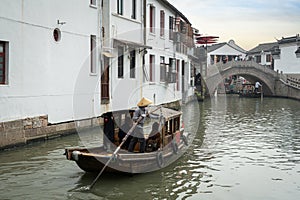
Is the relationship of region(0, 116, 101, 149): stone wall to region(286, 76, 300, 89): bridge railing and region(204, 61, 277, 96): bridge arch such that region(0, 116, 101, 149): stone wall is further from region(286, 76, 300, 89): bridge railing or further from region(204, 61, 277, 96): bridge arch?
region(286, 76, 300, 89): bridge railing

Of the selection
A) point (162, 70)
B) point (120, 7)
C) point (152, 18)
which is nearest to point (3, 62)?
point (120, 7)

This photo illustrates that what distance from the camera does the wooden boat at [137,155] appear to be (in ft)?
27.7

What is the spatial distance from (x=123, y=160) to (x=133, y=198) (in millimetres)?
1000

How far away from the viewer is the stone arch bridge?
3841 centimetres

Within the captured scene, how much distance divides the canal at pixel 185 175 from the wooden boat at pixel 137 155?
11.1 inches

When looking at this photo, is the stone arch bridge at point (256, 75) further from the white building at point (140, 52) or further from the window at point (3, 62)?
the window at point (3, 62)

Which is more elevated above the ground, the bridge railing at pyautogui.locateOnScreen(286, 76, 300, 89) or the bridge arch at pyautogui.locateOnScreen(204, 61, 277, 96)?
the bridge arch at pyautogui.locateOnScreen(204, 61, 277, 96)

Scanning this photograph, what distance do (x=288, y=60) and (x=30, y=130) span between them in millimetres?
42828

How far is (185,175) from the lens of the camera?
382 inches

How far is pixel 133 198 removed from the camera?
7.93 meters

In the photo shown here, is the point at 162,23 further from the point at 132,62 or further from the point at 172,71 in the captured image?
the point at 132,62

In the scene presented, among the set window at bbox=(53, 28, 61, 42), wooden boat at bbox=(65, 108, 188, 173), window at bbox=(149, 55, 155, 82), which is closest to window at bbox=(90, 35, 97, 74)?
window at bbox=(53, 28, 61, 42)

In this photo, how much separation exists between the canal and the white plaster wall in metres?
36.3

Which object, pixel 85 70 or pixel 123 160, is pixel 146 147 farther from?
pixel 85 70
